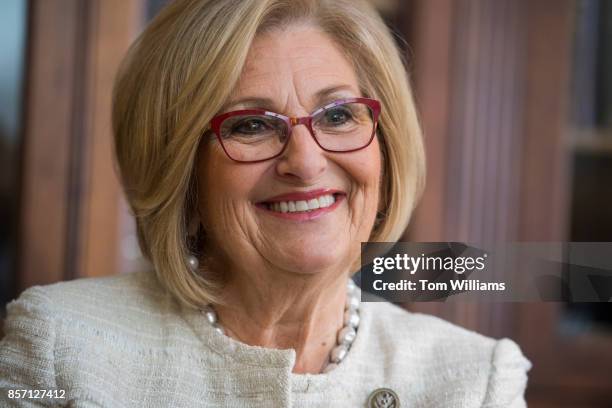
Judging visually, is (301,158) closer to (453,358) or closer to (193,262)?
(193,262)

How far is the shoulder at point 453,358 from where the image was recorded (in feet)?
3.77

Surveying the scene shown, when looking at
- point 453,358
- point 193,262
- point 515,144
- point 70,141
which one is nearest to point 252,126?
point 193,262

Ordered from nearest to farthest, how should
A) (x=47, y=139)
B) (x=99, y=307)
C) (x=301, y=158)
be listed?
(x=301, y=158), (x=99, y=307), (x=47, y=139)

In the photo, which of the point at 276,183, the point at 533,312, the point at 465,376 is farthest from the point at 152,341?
the point at 533,312

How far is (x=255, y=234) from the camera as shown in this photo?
1106 millimetres

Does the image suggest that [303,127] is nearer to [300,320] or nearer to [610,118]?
[300,320]

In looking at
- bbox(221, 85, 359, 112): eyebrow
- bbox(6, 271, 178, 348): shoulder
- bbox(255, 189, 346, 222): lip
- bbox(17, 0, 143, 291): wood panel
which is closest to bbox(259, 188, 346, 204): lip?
bbox(255, 189, 346, 222): lip

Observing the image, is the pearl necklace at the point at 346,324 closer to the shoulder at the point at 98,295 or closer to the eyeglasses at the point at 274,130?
the shoulder at the point at 98,295

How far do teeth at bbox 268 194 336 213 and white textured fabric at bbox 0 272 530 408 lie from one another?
21 cm

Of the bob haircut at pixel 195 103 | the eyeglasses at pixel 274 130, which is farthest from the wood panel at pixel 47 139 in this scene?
the eyeglasses at pixel 274 130

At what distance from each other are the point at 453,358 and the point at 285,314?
268 mm

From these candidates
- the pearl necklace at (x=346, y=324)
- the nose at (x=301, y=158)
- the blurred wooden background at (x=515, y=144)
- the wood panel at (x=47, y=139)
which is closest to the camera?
the nose at (x=301, y=158)

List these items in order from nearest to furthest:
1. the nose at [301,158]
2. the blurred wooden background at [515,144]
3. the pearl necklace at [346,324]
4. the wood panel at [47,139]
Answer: the nose at [301,158], the pearl necklace at [346,324], the wood panel at [47,139], the blurred wooden background at [515,144]

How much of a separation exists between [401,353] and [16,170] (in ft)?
3.00
